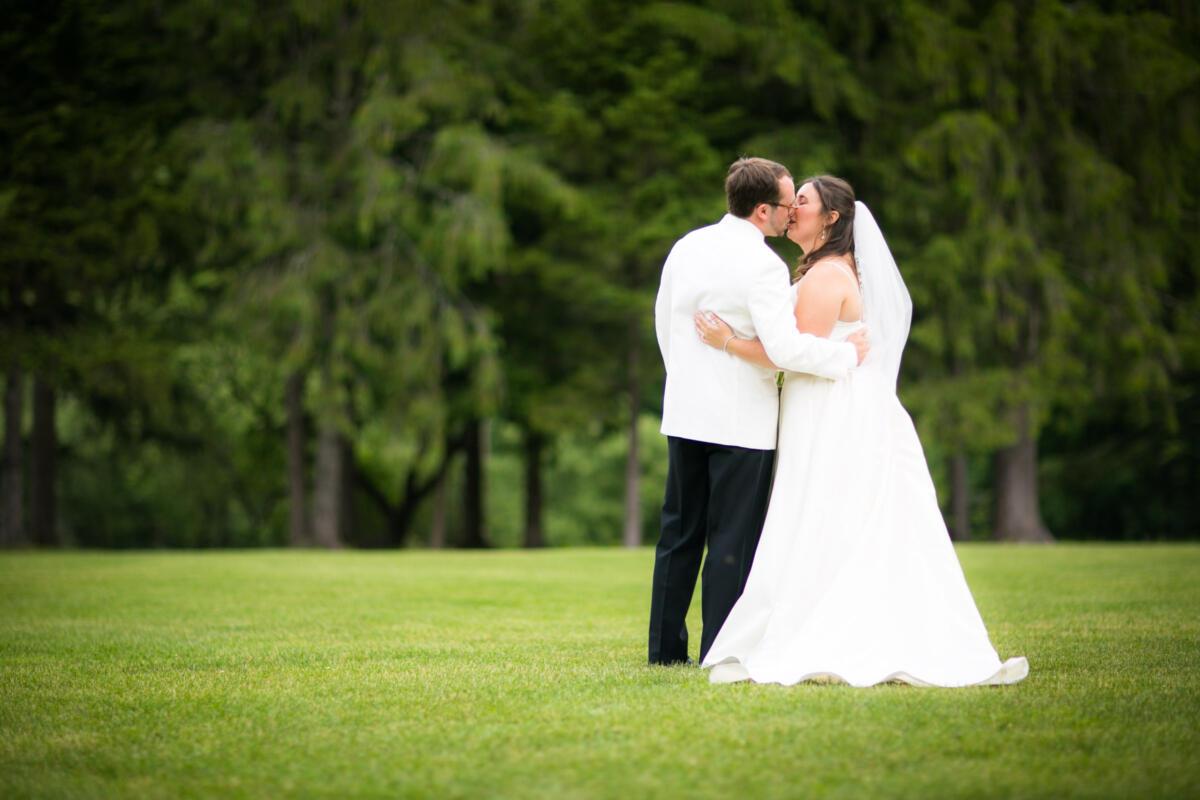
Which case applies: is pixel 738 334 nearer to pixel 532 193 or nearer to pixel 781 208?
pixel 781 208

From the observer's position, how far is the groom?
591 centimetres

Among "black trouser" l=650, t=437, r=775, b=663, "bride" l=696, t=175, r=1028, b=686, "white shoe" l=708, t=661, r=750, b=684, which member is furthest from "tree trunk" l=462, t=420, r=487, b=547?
"white shoe" l=708, t=661, r=750, b=684

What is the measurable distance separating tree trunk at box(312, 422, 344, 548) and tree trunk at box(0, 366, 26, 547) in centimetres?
497

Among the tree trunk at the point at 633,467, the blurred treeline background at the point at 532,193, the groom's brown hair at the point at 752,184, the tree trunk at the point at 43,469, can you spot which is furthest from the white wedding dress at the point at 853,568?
the tree trunk at the point at 43,469

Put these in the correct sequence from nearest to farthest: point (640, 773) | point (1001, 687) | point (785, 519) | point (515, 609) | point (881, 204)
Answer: point (640, 773)
point (1001, 687)
point (785, 519)
point (515, 609)
point (881, 204)

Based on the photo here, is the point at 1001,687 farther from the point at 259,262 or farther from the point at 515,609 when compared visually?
the point at 259,262

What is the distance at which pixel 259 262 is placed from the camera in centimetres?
2208

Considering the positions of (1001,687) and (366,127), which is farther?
(366,127)

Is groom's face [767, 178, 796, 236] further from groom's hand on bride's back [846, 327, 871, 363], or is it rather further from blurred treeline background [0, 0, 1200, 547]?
blurred treeline background [0, 0, 1200, 547]

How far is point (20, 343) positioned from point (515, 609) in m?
14.6

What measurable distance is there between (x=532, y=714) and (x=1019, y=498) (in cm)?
2075

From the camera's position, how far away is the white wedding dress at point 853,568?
5.53m

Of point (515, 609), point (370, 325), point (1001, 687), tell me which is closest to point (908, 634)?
point (1001, 687)

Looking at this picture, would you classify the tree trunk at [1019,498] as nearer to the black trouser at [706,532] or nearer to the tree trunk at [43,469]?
the tree trunk at [43,469]
